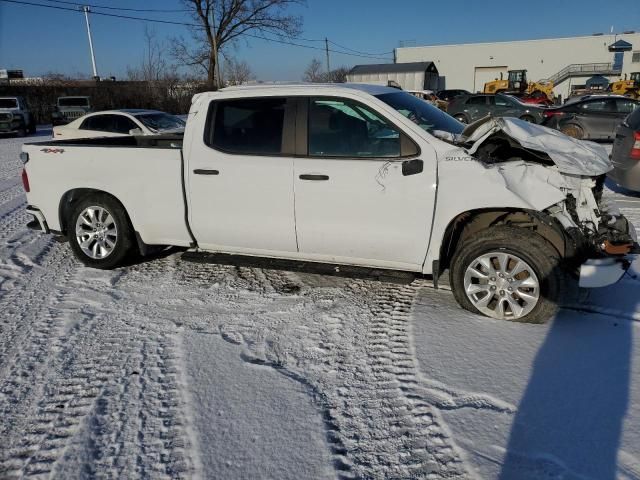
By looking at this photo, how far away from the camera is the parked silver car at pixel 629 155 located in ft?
23.1

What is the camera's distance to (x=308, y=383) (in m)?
3.25

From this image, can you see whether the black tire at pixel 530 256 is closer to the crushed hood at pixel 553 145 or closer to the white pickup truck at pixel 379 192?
the white pickup truck at pixel 379 192

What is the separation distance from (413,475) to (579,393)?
129cm

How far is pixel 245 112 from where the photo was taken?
15.1 feet

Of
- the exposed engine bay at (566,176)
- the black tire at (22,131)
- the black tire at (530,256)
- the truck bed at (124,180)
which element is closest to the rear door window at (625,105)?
the exposed engine bay at (566,176)

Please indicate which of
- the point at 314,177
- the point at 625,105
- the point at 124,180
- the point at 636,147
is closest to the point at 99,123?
the point at 124,180

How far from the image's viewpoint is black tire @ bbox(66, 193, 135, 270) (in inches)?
202

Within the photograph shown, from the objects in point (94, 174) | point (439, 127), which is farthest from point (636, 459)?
point (94, 174)

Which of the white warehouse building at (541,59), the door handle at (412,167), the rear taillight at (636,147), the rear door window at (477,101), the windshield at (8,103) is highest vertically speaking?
the white warehouse building at (541,59)

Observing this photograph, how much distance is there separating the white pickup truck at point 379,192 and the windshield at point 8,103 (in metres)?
21.5

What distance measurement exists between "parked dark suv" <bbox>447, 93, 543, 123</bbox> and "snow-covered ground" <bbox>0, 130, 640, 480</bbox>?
571 inches

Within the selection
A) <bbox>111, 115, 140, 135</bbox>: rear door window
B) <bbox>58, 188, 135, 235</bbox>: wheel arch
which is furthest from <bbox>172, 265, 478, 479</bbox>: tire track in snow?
<bbox>111, 115, 140, 135</bbox>: rear door window

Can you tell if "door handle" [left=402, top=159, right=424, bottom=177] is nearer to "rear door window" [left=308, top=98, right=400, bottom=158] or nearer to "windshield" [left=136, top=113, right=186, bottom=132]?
"rear door window" [left=308, top=98, right=400, bottom=158]

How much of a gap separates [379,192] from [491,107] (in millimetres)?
17305
